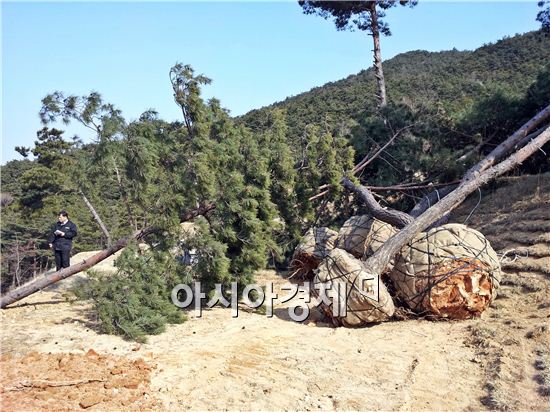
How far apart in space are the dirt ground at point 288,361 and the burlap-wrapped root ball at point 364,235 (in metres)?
1.31

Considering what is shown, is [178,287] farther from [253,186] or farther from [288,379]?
[288,379]

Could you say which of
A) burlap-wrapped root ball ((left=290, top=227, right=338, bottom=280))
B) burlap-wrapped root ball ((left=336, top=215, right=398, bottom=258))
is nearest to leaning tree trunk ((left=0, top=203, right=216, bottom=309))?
burlap-wrapped root ball ((left=290, top=227, right=338, bottom=280))

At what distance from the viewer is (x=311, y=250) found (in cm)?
750

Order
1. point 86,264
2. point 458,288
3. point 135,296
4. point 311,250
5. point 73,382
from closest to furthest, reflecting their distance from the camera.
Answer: point 73,382, point 135,296, point 458,288, point 86,264, point 311,250

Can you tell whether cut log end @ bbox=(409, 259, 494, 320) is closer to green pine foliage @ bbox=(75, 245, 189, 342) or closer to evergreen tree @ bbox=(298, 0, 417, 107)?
green pine foliage @ bbox=(75, 245, 189, 342)

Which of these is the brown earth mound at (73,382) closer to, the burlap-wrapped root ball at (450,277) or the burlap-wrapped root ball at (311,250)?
the burlap-wrapped root ball at (450,277)

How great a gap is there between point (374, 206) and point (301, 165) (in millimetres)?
1390

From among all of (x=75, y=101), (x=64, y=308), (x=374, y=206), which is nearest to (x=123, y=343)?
(x=64, y=308)

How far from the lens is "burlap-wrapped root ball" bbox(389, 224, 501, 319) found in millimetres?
5324

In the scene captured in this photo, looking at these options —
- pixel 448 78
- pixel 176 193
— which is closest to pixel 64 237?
pixel 176 193

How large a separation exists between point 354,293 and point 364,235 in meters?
1.87

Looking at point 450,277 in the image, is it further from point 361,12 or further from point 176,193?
point 361,12

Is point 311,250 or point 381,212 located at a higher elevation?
point 381,212

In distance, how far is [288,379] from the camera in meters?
3.98
